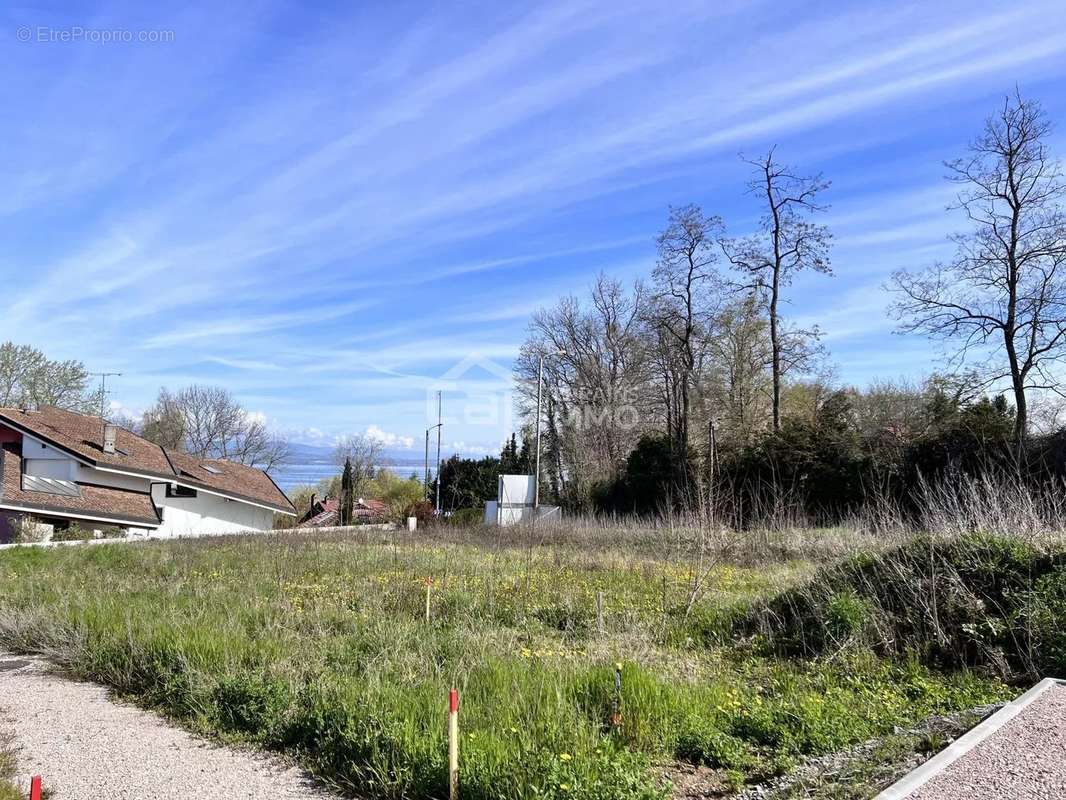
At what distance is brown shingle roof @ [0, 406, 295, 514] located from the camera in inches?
1215

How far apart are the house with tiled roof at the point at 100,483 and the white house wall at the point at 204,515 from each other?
0.17 feet

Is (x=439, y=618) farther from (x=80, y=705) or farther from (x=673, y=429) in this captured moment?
(x=673, y=429)

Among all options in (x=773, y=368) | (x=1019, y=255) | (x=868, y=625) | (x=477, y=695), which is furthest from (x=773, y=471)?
(x=477, y=695)

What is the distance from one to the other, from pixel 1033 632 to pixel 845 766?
3.67 meters

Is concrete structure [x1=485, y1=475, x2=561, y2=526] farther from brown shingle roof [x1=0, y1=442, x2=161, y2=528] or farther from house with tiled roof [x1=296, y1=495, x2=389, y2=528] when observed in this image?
brown shingle roof [x1=0, y1=442, x2=161, y2=528]

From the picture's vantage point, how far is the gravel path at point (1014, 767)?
395 centimetres

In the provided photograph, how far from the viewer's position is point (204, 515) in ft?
128

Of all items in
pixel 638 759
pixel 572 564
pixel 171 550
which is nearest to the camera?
pixel 638 759

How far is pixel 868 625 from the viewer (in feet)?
25.6

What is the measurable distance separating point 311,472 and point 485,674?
64.5 m

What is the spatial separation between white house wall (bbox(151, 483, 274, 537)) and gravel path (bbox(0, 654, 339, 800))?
29545 mm

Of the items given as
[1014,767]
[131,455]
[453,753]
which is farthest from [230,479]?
[1014,767]

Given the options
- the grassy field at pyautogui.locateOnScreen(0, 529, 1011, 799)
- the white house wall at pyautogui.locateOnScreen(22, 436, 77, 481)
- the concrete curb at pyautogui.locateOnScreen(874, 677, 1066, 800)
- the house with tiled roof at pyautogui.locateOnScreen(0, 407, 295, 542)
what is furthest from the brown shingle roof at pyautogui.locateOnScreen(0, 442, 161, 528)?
the concrete curb at pyautogui.locateOnScreen(874, 677, 1066, 800)

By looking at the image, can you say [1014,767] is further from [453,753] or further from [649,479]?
[649,479]
